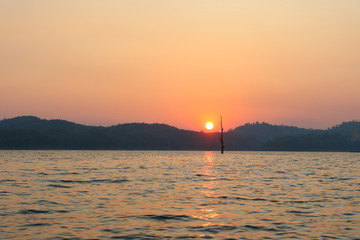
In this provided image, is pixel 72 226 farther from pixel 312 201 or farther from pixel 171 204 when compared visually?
pixel 312 201

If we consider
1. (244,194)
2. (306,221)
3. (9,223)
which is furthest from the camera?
(244,194)

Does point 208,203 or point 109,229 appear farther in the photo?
point 208,203

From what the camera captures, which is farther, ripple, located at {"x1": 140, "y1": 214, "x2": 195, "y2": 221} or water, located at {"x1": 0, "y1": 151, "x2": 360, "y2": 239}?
ripple, located at {"x1": 140, "y1": 214, "x2": 195, "y2": 221}

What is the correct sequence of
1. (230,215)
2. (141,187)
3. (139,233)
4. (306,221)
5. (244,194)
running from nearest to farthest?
1. (139,233)
2. (306,221)
3. (230,215)
4. (244,194)
5. (141,187)

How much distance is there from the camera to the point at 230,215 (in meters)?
27.8

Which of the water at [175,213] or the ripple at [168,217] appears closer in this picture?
the water at [175,213]

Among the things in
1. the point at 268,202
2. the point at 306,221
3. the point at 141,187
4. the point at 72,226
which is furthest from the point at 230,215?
the point at 141,187

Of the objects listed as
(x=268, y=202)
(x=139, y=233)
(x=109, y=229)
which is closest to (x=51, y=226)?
(x=109, y=229)

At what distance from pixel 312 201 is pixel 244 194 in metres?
6.06

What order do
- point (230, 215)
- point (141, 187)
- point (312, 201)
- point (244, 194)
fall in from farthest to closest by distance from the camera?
point (141, 187)
point (244, 194)
point (312, 201)
point (230, 215)

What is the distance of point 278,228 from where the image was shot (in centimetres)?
2389

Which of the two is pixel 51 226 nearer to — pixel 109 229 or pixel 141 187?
pixel 109 229

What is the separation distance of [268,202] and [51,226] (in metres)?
16.0

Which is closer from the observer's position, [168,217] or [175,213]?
[168,217]
